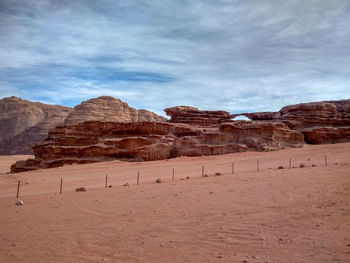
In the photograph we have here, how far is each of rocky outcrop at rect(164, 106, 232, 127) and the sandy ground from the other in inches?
1142

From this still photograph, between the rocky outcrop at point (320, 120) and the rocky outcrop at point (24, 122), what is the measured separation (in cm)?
6018

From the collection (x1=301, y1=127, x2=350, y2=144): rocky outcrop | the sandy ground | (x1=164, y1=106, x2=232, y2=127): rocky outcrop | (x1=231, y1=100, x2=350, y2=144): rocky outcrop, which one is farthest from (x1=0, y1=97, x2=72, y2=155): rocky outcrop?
the sandy ground

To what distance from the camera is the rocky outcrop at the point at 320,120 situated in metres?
29.3

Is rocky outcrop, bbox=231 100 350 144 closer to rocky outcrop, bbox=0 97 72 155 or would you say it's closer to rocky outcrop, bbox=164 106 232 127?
rocky outcrop, bbox=164 106 232 127

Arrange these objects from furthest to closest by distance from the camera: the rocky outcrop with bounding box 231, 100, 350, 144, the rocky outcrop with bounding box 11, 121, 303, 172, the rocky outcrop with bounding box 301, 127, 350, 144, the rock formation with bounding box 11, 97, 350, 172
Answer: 1. the rocky outcrop with bounding box 231, 100, 350, 144
2. the rocky outcrop with bounding box 301, 127, 350, 144
3. the rock formation with bounding box 11, 97, 350, 172
4. the rocky outcrop with bounding box 11, 121, 303, 172

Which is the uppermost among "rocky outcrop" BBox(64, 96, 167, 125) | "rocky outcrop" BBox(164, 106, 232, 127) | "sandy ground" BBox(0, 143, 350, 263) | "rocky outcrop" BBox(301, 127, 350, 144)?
"rocky outcrop" BBox(64, 96, 167, 125)

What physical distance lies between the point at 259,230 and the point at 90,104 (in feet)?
186

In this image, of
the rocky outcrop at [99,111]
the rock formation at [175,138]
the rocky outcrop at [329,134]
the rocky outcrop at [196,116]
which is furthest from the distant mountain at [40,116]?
the rocky outcrop at [329,134]

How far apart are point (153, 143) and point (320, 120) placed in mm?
19040

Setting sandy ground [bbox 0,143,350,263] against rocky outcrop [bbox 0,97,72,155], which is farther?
rocky outcrop [bbox 0,97,72,155]

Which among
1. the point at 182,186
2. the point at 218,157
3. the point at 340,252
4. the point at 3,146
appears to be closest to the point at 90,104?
the point at 3,146

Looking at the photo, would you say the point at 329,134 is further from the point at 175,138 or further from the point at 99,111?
the point at 99,111

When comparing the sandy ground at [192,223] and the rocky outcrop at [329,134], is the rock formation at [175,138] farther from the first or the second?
the sandy ground at [192,223]

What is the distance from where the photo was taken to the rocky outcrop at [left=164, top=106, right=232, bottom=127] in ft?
135
